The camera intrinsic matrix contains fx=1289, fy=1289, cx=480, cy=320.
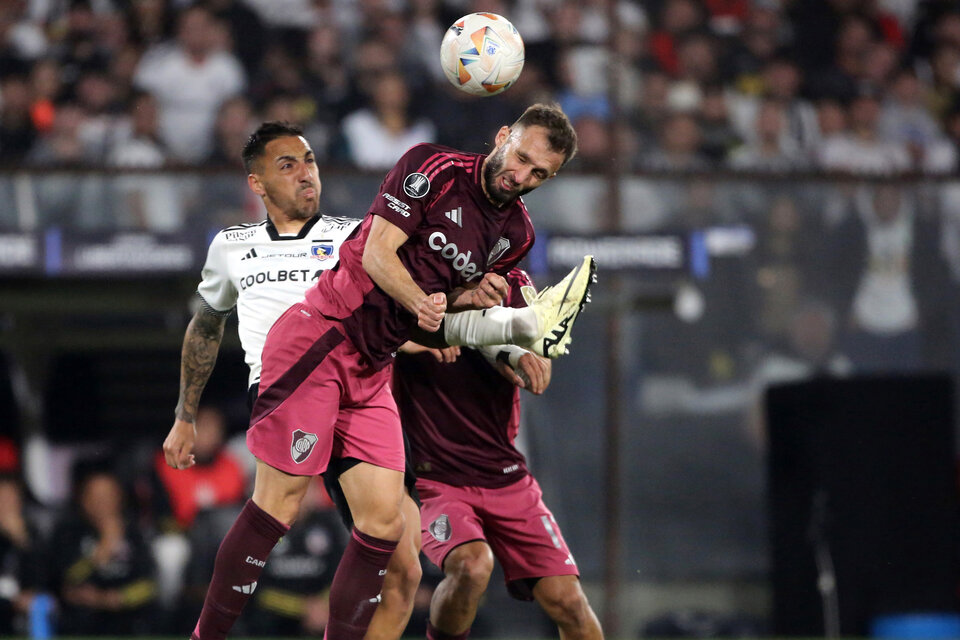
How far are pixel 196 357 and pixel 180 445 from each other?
364 mm

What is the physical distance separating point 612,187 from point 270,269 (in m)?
4.49

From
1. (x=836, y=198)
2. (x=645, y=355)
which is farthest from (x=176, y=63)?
(x=836, y=198)

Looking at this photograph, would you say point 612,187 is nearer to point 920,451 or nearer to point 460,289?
point 920,451

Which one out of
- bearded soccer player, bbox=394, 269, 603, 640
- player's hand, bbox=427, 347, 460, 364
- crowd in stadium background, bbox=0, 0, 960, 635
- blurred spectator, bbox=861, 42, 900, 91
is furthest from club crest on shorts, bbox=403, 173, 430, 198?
blurred spectator, bbox=861, 42, 900, 91

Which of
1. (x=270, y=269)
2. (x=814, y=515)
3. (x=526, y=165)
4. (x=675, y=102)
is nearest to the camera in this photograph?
(x=526, y=165)

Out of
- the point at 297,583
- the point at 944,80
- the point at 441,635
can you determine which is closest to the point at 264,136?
the point at 441,635

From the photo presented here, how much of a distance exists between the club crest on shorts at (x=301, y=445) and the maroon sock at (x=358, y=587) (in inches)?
13.2

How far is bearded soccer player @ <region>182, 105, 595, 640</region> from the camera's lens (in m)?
4.52

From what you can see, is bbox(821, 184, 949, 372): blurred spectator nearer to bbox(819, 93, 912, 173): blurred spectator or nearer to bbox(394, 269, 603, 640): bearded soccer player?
bbox(819, 93, 912, 173): blurred spectator

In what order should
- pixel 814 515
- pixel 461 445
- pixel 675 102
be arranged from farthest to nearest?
1. pixel 675 102
2. pixel 814 515
3. pixel 461 445

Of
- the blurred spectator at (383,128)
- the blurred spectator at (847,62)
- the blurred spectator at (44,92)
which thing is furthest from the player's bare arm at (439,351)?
the blurred spectator at (847,62)

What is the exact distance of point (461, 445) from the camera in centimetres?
546

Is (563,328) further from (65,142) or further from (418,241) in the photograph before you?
(65,142)

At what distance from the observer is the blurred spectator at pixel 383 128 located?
9.59 metres
